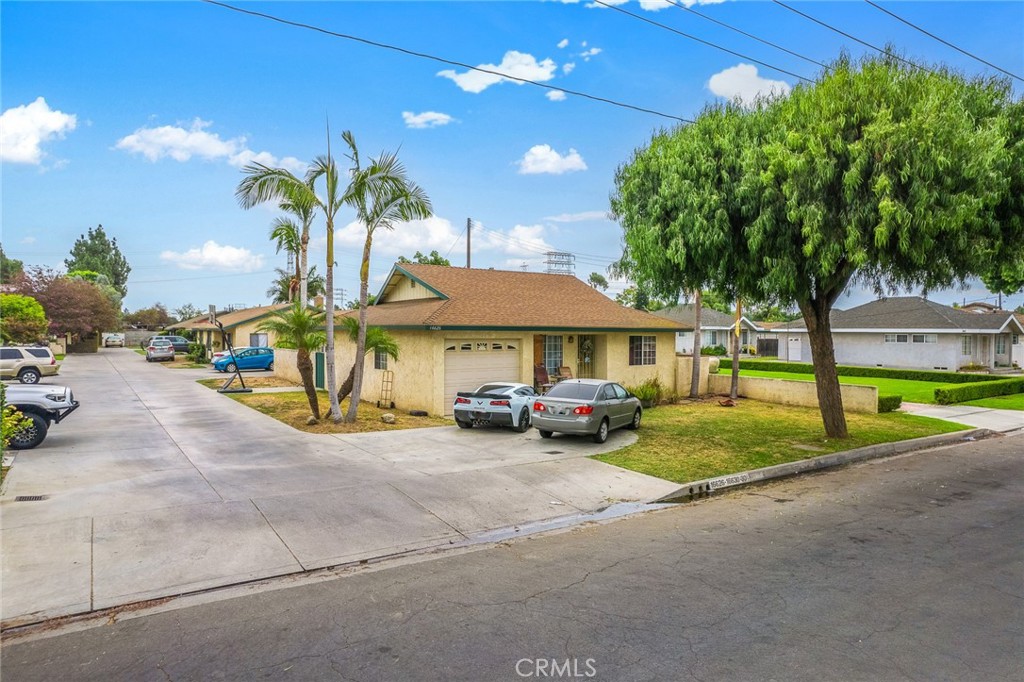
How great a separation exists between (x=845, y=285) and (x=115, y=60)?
1739cm

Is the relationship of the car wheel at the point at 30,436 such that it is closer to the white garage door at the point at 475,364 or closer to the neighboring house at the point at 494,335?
the neighboring house at the point at 494,335

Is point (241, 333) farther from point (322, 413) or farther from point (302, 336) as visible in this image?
point (302, 336)

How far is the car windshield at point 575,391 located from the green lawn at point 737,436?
5.20ft

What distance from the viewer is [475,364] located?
18953 millimetres

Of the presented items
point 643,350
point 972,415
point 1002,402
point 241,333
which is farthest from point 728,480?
point 241,333

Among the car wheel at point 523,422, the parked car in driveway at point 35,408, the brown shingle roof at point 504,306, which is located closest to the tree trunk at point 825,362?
the car wheel at point 523,422

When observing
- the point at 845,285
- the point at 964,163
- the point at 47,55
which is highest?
the point at 47,55

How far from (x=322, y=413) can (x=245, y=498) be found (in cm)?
906

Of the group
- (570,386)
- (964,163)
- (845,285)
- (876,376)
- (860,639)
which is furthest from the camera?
(876,376)

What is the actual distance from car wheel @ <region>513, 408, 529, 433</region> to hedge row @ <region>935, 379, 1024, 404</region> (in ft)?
57.7

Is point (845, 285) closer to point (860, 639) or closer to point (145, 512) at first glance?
point (860, 639)

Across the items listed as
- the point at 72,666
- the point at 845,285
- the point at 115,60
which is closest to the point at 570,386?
the point at 845,285

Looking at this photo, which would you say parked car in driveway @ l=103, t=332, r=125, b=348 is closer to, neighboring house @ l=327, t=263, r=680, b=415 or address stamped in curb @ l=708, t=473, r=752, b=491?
neighboring house @ l=327, t=263, r=680, b=415

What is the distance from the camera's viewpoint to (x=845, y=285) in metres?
13.9
